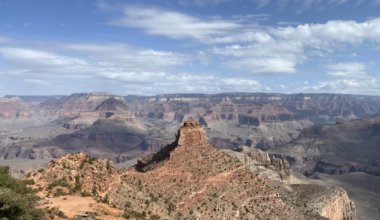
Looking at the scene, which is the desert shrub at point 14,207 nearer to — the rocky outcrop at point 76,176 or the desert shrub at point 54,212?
the desert shrub at point 54,212

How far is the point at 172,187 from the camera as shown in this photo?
8312 centimetres

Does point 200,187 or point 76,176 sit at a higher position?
point 76,176

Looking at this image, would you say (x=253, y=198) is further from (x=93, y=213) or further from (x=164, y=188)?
(x=93, y=213)

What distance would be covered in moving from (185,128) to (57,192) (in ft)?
137

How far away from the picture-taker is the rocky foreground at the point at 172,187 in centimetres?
6034

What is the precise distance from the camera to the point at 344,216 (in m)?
169

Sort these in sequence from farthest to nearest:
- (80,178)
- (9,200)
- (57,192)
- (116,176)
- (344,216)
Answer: (344,216)
(116,176)
(80,178)
(57,192)
(9,200)

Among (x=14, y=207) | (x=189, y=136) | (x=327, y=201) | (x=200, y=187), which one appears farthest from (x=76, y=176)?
(x=327, y=201)

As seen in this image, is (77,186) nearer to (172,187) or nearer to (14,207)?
(14,207)

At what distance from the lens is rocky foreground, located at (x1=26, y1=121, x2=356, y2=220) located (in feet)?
198

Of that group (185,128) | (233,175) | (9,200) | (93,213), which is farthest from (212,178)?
(9,200)

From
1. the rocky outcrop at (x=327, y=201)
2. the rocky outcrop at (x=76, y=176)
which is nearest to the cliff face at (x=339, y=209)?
the rocky outcrop at (x=327, y=201)

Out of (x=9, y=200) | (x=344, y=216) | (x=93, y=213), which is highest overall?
(x=9, y=200)

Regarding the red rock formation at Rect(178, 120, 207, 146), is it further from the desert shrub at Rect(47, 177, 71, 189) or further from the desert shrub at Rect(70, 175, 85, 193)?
the desert shrub at Rect(47, 177, 71, 189)
